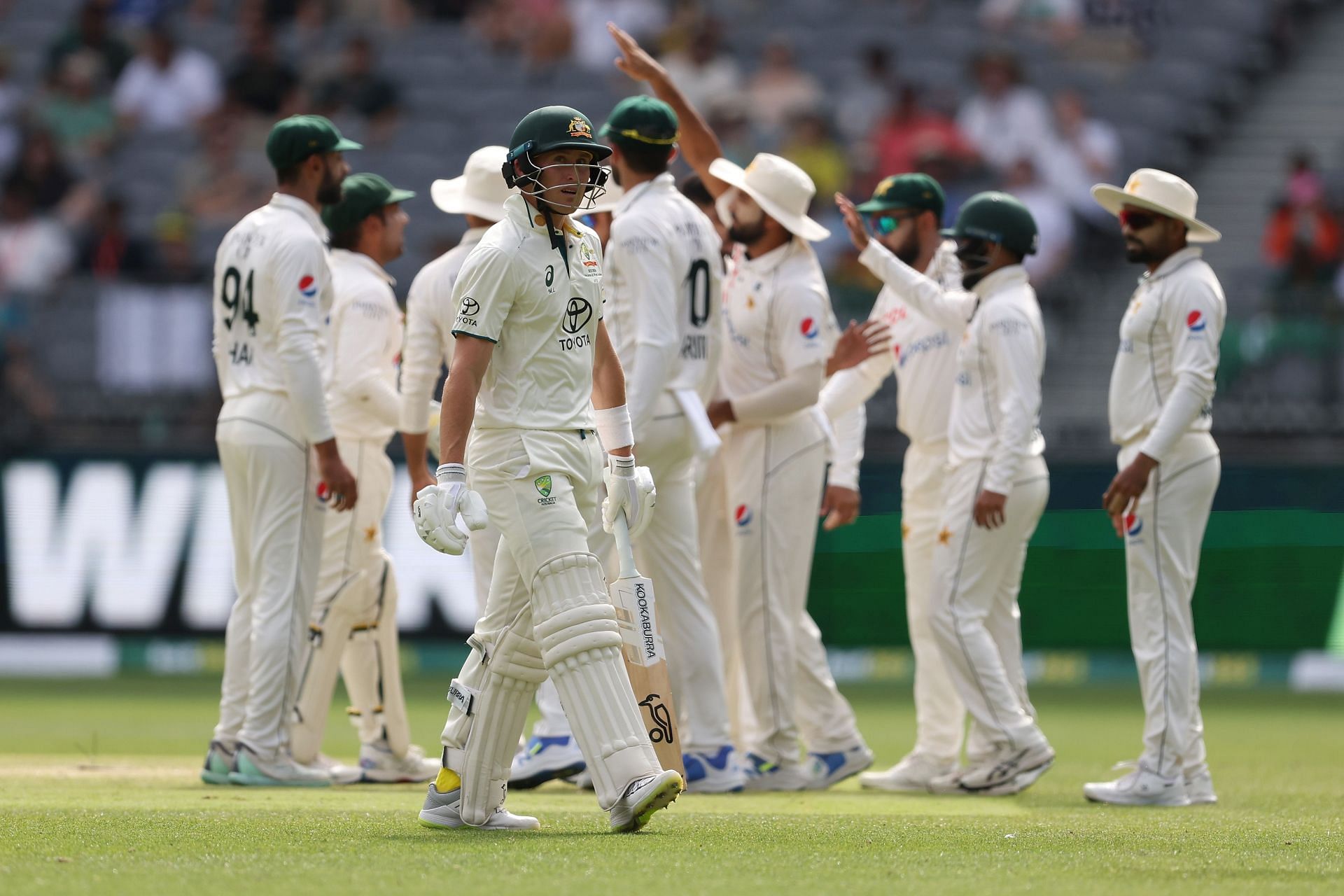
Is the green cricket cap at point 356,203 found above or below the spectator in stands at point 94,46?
below

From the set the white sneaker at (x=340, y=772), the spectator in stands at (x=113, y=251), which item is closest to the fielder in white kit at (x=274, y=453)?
the white sneaker at (x=340, y=772)

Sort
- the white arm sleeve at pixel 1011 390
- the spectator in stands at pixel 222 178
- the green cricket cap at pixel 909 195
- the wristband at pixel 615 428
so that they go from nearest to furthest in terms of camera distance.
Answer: the wristband at pixel 615 428 < the white arm sleeve at pixel 1011 390 < the green cricket cap at pixel 909 195 < the spectator in stands at pixel 222 178

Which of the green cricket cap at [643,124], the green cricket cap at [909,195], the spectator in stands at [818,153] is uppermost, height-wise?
the spectator in stands at [818,153]

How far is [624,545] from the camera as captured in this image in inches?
244

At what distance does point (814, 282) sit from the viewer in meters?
8.49

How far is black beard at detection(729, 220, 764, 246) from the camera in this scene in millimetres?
8586

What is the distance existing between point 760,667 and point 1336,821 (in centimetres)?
251

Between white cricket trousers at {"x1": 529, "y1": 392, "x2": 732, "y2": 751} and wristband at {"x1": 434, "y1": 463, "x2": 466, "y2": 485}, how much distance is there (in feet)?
6.75

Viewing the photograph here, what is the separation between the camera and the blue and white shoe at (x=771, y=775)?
8.17 meters

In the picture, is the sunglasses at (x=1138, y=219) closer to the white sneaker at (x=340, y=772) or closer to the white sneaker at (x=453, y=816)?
the white sneaker at (x=453, y=816)

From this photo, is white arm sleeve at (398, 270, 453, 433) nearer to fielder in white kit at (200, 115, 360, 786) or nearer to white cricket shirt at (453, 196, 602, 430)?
fielder in white kit at (200, 115, 360, 786)

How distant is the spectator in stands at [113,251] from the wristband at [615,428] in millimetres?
10370

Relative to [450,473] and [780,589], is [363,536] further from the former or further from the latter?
[450,473]

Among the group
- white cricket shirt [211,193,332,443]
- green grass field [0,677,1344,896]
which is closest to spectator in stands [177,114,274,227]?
green grass field [0,677,1344,896]
